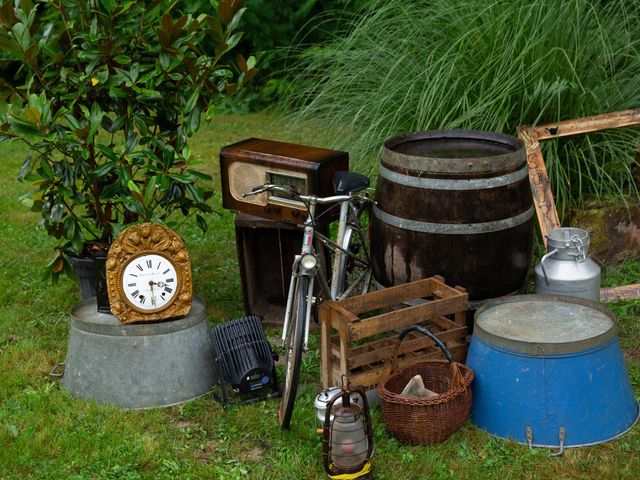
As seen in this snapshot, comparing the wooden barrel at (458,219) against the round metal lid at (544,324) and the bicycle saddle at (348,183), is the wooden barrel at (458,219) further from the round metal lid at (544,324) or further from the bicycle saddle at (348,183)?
the round metal lid at (544,324)

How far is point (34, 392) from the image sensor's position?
14.8 ft

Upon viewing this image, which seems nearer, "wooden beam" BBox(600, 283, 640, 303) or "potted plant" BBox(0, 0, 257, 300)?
"potted plant" BBox(0, 0, 257, 300)

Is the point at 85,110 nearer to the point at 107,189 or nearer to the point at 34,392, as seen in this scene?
the point at 107,189

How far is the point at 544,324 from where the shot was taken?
4086 millimetres

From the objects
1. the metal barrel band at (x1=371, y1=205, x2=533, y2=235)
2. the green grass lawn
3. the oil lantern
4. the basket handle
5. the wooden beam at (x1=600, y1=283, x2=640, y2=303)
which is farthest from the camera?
the wooden beam at (x1=600, y1=283, x2=640, y2=303)

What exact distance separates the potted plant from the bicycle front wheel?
109cm

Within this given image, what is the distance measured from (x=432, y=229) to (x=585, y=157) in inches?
70.1

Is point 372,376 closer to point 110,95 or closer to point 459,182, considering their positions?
point 459,182

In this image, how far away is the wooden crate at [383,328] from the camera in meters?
4.16

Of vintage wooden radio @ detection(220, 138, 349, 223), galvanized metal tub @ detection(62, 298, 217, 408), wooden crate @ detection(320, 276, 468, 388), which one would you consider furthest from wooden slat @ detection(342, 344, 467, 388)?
vintage wooden radio @ detection(220, 138, 349, 223)

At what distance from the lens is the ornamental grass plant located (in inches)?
226

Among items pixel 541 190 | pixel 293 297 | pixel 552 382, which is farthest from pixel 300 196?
pixel 541 190

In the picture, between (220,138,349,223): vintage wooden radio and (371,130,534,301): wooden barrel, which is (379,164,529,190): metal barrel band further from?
(220,138,349,223): vintage wooden radio

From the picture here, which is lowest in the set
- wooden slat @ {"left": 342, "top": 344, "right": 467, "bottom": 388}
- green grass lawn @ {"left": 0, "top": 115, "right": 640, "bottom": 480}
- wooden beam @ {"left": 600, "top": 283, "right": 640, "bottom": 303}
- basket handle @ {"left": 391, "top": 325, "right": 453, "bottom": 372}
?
green grass lawn @ {"left": 0, "top": 115, "right": 640, "bottom": 480}
